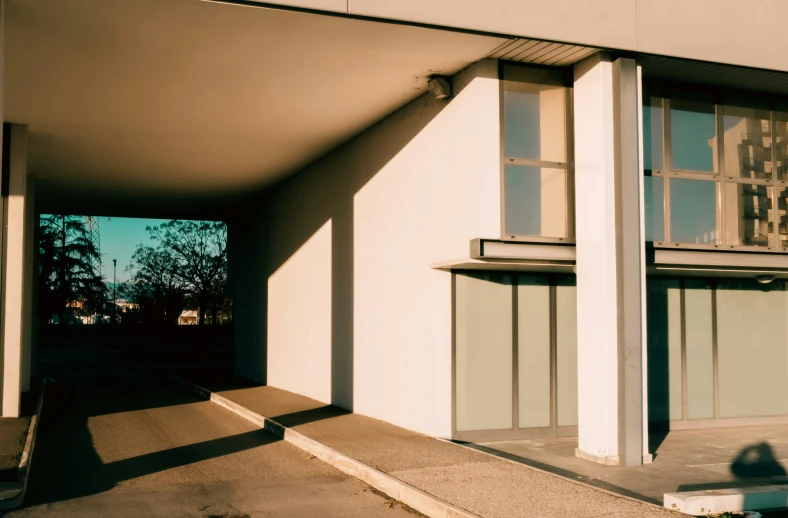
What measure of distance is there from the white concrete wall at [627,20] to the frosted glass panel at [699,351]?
400cm

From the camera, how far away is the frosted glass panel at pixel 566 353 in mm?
11430

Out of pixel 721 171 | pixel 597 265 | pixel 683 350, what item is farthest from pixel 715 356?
pixel 597 265

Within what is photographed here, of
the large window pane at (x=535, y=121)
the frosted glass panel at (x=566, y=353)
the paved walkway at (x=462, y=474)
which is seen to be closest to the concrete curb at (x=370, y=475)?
the paved walkway at (x=462, y=474)

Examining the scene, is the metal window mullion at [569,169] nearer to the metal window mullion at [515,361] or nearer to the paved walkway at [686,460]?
the metal window mullion at [515,361]

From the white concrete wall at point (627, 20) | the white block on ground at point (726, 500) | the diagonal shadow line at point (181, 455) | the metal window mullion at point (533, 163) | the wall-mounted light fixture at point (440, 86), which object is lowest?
the diagonal shadow line at point (181, 455)

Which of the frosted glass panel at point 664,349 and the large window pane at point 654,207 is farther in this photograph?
the frosted glass panel at point 664,349

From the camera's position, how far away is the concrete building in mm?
9070

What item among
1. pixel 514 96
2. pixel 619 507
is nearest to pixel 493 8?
pixel 514 96

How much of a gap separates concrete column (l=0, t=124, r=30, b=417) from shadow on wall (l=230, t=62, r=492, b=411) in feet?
19.1

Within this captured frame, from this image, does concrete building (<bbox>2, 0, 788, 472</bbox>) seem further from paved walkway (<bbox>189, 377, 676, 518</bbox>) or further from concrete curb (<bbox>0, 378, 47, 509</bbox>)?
concrete curb (<bbox>0, 378, 47, 509</bbox>)

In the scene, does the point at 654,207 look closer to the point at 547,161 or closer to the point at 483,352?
the point at 547,161

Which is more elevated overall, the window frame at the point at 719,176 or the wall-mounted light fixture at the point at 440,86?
the wall-mounted light fixture at the point at 440,86

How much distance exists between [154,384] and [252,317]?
3428 millimetres

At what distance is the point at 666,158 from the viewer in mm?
10742
